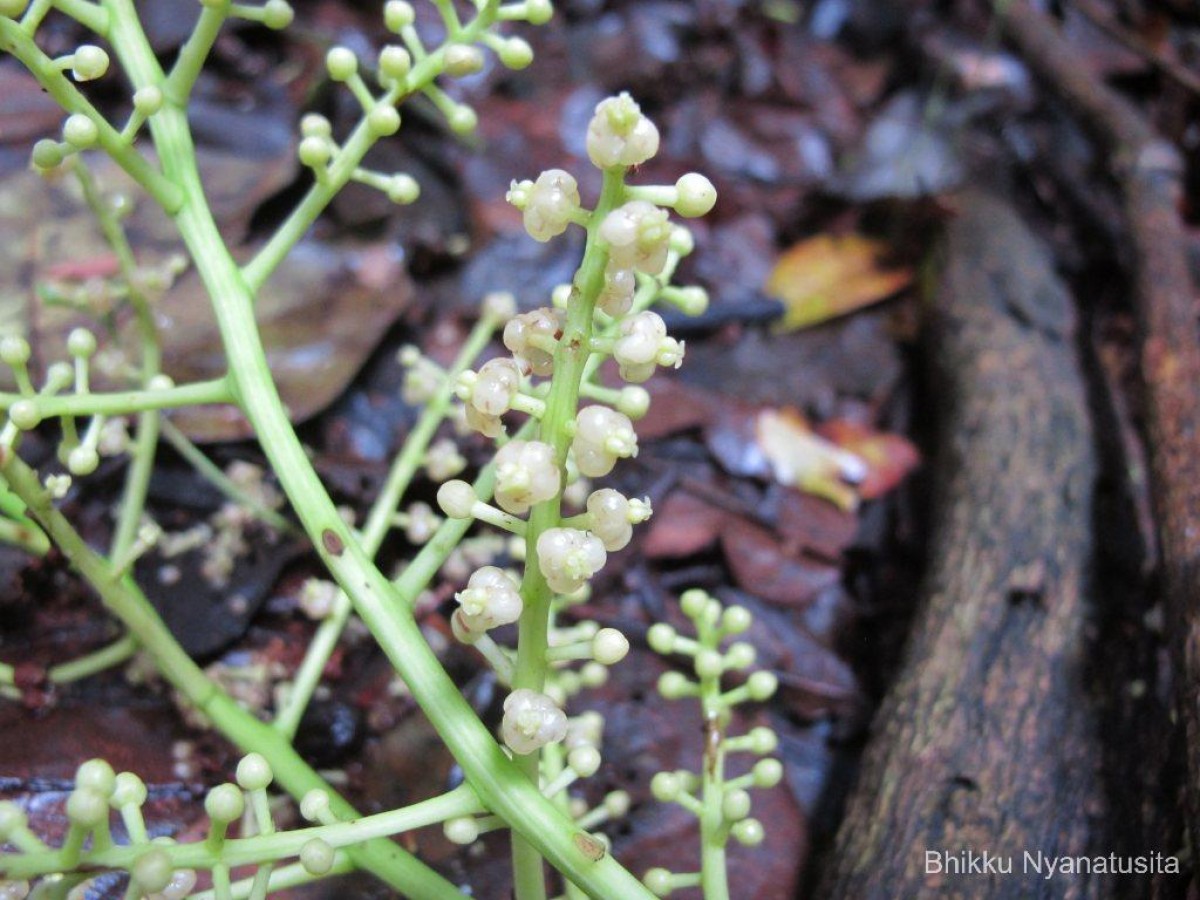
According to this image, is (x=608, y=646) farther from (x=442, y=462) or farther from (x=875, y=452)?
(x=875, y=452)

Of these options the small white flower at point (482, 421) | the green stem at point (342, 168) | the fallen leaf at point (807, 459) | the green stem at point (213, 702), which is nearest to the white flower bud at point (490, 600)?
the small white flower at point (482, 421)

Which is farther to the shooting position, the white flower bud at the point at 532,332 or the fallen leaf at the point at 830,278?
the fallen leaf at the point at 830,278

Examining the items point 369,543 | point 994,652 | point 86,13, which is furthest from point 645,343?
point 994,652

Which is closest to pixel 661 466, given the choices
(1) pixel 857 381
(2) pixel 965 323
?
(1) pixel 857 381

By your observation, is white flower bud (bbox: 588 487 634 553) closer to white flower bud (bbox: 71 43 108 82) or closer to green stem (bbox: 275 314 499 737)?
green stem (bbox: 275 314 499 737)

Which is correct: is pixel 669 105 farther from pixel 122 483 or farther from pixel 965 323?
pixel 122 483

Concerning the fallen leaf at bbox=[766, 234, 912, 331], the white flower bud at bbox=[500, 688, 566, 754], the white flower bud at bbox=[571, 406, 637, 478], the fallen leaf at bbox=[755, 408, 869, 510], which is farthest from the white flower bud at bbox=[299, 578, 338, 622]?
the fallen leaf at bbox=[766, 234, 912, 331]

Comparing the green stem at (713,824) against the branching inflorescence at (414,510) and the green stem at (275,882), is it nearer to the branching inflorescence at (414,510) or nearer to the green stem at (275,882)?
the branching inflorescence at (414,510)
